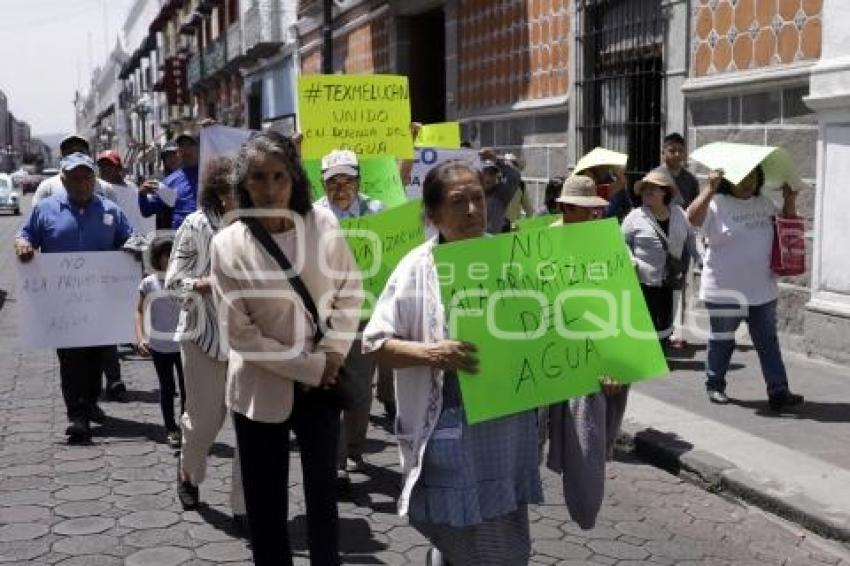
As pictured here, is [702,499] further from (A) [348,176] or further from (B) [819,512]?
(A) [348,176]

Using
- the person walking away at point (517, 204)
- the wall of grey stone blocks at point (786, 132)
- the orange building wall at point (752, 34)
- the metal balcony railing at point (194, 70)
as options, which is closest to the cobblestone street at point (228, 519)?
the wall of grey stone blocks at point (786, 132)

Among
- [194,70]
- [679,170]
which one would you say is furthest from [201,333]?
[194,70]

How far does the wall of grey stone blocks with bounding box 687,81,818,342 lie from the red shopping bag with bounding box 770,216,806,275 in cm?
189

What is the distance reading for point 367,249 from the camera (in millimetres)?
5254

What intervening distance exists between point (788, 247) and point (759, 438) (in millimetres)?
1396

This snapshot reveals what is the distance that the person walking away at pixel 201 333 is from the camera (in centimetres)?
459

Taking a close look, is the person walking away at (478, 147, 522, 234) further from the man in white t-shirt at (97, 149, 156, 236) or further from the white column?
the man in white t-shirt at (97, 149, 156, 236)

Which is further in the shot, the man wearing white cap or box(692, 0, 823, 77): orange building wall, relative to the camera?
box(692, 0, 823, 77): orange building wall

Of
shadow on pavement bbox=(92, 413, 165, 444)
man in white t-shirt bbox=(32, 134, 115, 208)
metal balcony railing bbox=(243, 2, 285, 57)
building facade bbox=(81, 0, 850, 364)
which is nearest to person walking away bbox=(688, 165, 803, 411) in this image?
building facade bbox=(81, 0, 850, 364)

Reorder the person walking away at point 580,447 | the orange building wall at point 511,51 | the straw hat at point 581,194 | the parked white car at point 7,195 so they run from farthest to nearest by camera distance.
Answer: the parked white car at point 7,195 → the orange building wall at point 511,51 → the straw hat at point 581,194 → the person walking away at point 580,447

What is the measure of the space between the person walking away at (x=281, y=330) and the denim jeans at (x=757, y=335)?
399 centimetres

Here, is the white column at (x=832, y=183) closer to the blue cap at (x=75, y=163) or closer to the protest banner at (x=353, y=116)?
the protest banner at (x=353, y=116)

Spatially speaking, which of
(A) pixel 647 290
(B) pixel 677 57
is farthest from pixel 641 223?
(B) pixel 677 57

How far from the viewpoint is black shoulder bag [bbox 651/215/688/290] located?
7566mm
